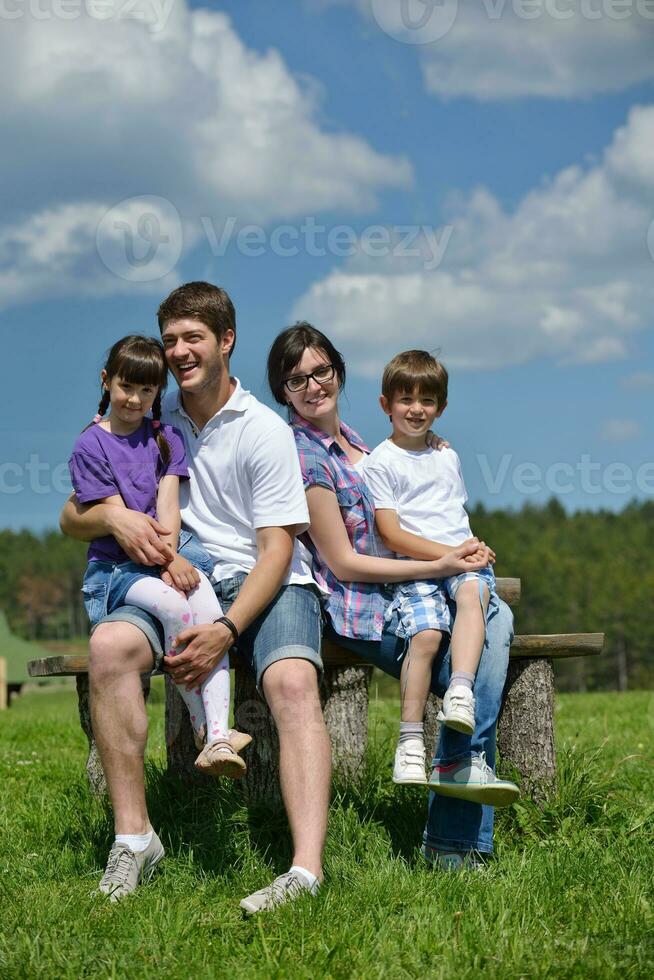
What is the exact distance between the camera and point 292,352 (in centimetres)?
424

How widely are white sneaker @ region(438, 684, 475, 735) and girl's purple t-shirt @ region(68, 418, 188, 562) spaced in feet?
4.28

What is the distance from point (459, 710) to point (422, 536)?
907mm

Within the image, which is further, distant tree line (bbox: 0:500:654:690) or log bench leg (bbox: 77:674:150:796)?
distant tree line (bbox: 0:500:654:690)

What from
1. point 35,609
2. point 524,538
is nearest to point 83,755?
point 35,609

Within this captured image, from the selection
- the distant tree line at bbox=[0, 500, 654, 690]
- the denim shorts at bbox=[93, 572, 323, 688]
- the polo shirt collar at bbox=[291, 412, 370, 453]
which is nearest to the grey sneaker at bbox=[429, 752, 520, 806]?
the denim shorts at bbox=[93, 572, 323, 688]

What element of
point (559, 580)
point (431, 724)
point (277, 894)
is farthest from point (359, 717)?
point (559, 580)

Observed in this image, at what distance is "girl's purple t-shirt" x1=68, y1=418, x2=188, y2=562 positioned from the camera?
3.91 metres

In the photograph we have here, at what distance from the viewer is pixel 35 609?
331 ft

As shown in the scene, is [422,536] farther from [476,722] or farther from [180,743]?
[180,743]

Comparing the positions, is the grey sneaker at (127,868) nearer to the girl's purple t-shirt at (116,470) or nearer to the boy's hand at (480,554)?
the girl's purple t-shirt at (116,470)

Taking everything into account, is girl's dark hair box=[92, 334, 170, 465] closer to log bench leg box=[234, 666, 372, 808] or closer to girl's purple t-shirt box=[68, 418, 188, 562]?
girl's purple t-shirt box=[68, 418, 188, 562]

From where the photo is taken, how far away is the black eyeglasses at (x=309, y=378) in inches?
167

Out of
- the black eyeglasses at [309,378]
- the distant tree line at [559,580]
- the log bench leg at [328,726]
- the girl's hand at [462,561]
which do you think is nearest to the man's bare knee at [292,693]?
the log bench leg at [328,726]

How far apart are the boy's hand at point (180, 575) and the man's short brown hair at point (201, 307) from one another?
95cm
